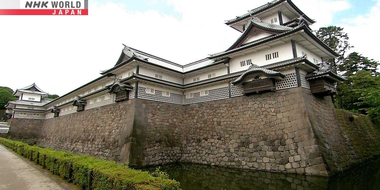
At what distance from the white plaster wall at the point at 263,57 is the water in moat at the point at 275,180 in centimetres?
722

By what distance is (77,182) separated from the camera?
681 cm

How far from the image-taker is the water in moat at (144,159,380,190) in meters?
8.08

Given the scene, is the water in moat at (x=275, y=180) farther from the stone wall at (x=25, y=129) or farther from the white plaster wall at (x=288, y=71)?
the stone wall at (x=25, y=129)

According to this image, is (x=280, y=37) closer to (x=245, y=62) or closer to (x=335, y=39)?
(x=245, y=62)

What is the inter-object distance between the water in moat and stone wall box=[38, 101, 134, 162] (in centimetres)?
519

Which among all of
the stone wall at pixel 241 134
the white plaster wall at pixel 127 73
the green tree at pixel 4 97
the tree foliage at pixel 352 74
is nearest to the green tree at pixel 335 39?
the tree foliage at pixel 352 74

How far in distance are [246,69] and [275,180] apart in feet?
25.2

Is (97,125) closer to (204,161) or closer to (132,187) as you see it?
(204,161)

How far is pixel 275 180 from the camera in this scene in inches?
361

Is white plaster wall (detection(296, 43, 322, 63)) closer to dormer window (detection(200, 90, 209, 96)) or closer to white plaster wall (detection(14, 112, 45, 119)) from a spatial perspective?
dormer window (detection(200, 90, 209, 96))

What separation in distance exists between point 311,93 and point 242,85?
4.27 meters

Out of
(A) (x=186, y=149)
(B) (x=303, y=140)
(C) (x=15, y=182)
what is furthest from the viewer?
(A) (x=186, y=149)

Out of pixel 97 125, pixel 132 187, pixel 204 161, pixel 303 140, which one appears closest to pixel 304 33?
pixel 303 140

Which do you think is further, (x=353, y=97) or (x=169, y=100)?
(x=353, y=97)
